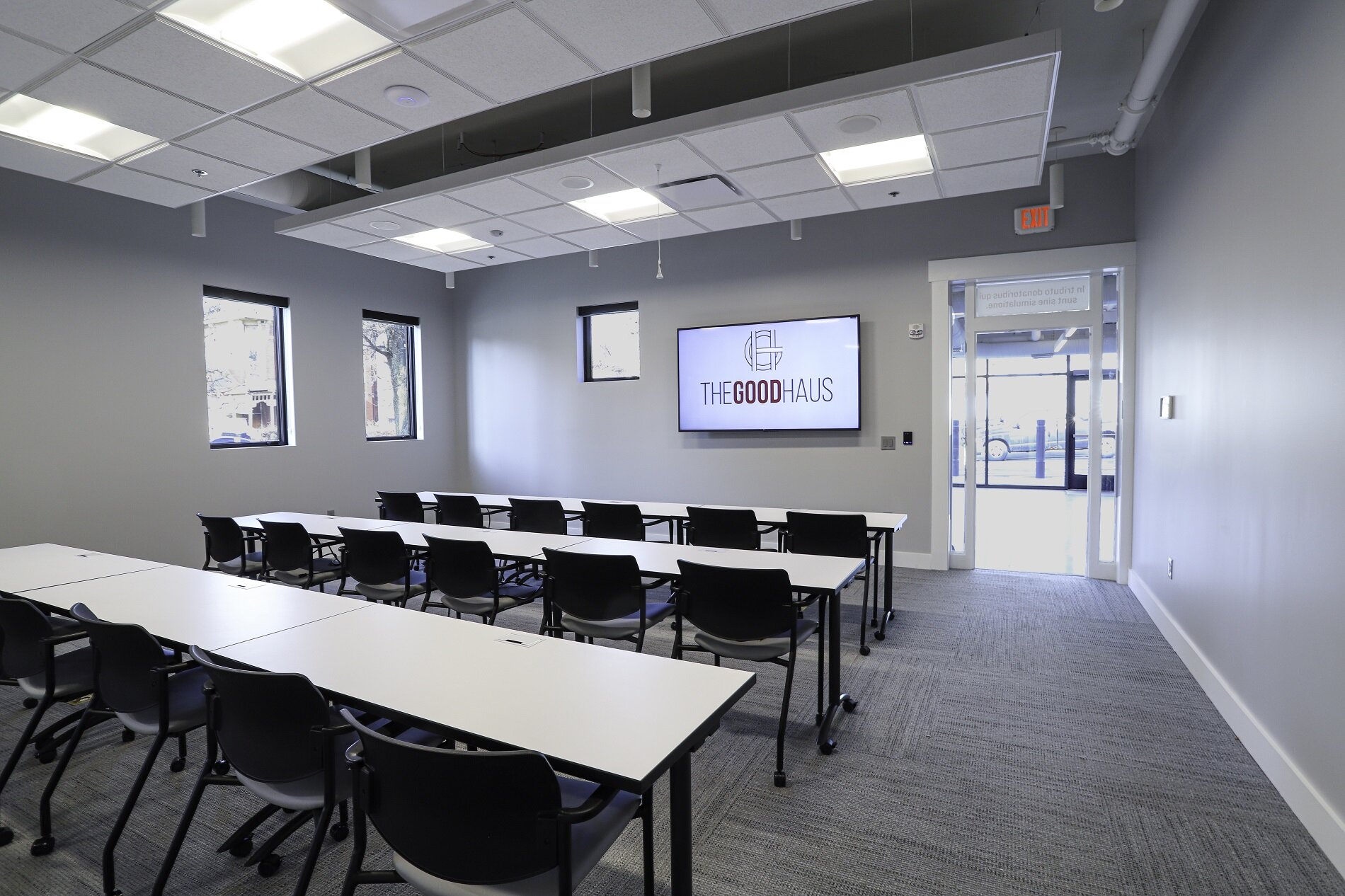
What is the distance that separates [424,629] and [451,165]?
5.11 m

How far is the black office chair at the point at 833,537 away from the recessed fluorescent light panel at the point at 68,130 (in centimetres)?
446

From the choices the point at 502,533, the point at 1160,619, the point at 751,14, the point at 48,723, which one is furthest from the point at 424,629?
the point at 1160,619

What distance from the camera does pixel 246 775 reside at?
1773 millimetres

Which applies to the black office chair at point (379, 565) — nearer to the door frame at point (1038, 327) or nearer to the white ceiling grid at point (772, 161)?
the white ceiling grid at point (772, 161)

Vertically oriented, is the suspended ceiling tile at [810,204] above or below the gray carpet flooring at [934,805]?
above

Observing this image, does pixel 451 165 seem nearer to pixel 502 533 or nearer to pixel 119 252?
pixel 119 252

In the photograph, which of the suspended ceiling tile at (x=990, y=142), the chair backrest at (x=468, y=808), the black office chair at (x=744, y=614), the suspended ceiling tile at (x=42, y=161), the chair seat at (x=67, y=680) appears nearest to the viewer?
the chair backrest at (x=468, y=808)

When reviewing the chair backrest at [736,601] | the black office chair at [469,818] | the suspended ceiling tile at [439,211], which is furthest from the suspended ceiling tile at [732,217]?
the black office chair at [469,818]

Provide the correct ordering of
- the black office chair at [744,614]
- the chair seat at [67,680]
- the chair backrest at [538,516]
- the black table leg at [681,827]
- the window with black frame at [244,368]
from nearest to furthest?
the black table leg at [681,827] < the chair seat at [67,680] < the black office chair at [744,614] < the chair backrest at [538,516] < the window with black frame at [244,368]

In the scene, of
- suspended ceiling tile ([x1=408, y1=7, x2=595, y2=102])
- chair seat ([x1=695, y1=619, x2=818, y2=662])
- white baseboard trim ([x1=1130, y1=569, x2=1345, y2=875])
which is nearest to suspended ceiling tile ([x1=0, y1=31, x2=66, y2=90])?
suspended ceiling tile ([x1=408, y1=7, x2=595, y2=102])

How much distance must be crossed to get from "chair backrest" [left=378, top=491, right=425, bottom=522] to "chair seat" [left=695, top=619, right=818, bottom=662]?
3450 mm

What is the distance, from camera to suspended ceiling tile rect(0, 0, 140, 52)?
8.90ft

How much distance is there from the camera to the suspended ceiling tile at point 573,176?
14.9 feet

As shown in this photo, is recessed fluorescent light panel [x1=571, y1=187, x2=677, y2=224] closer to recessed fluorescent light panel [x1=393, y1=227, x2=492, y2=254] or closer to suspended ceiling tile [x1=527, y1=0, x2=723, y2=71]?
recessed fluorescent light panel [x1=393, y1=227, x2=492, y2=254]
